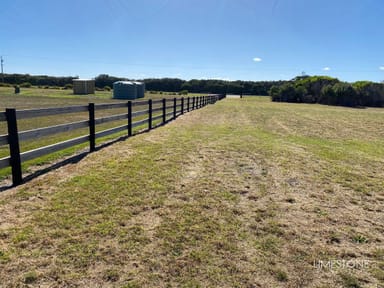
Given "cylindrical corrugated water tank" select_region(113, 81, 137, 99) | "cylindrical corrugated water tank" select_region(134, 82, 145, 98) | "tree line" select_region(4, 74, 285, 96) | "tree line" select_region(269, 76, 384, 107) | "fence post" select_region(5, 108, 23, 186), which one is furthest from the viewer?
"tree line" select_region(4, 74, 285, 96)

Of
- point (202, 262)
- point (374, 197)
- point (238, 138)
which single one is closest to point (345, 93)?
point (238, 138)

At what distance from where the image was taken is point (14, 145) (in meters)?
4.18

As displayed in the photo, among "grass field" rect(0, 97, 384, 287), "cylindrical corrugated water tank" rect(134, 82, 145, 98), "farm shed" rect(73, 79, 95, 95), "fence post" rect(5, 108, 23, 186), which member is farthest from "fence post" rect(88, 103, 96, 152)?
"farm shed" rect(73, 79, 95, 95)

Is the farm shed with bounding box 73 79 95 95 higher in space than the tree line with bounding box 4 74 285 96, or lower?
lower

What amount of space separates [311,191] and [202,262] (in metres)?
2.69

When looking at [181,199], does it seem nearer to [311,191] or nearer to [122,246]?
[122,246]

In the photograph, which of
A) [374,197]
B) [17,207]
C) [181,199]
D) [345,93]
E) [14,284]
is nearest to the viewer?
[14,284]

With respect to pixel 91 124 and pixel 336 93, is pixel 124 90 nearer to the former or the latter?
pixel 91 124

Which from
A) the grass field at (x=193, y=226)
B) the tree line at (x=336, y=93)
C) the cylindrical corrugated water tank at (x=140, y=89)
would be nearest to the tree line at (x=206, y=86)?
the tree line at (x=336, y=93)

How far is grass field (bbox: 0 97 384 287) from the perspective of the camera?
229cm

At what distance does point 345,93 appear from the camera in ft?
144

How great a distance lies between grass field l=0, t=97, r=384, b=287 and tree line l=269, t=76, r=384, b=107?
44.9 m

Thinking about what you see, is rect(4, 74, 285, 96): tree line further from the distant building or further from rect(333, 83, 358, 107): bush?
the distant building

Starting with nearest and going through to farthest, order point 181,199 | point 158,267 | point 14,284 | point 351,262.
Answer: point 14,284 → point 158,267 → point 351,262 → point 181,199
